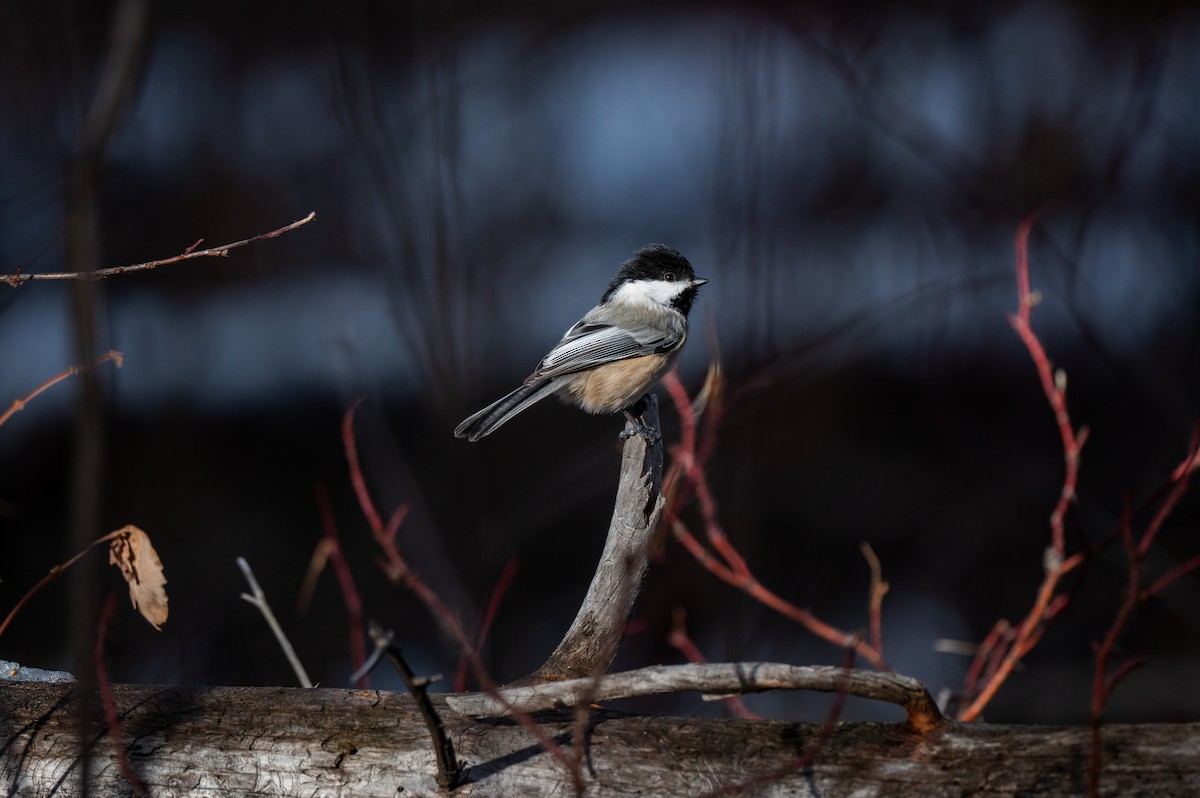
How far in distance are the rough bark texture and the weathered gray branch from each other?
6.0 inches

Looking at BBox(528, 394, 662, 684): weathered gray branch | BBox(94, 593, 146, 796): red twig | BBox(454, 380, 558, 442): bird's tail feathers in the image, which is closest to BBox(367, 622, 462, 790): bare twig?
BBox(528, 394, 662, 684): weathered gray branch

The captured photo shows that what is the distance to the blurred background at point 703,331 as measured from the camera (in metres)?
3.09

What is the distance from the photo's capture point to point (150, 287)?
3.44m

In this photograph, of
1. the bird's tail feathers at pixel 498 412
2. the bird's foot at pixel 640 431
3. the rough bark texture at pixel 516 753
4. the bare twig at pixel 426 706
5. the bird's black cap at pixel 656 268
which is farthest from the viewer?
the bird's black cap at pixel 656 268

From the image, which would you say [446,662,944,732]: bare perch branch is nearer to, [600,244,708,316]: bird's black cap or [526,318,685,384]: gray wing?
[526,318,685,384]: gray wing

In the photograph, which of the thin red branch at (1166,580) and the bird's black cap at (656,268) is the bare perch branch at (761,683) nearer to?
the thin red branch at (1166,580)

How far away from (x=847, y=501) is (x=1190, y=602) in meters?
1.11

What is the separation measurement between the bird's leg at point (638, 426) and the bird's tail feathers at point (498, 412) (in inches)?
8.3

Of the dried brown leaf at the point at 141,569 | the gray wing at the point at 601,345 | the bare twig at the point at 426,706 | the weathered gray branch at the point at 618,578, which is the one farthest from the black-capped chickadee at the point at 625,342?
the bare twig at the point at 426,706

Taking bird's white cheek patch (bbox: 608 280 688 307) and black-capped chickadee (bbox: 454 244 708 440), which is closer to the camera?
black-capped chickadee (bbox: 454 244 708 440)

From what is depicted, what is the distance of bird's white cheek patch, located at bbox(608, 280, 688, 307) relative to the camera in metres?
2.47

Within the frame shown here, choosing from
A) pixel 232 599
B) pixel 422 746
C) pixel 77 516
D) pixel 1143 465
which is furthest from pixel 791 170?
pixel 77 516

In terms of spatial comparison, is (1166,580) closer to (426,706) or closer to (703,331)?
(426,706)

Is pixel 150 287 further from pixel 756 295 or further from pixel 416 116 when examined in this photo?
pixel 756 295
